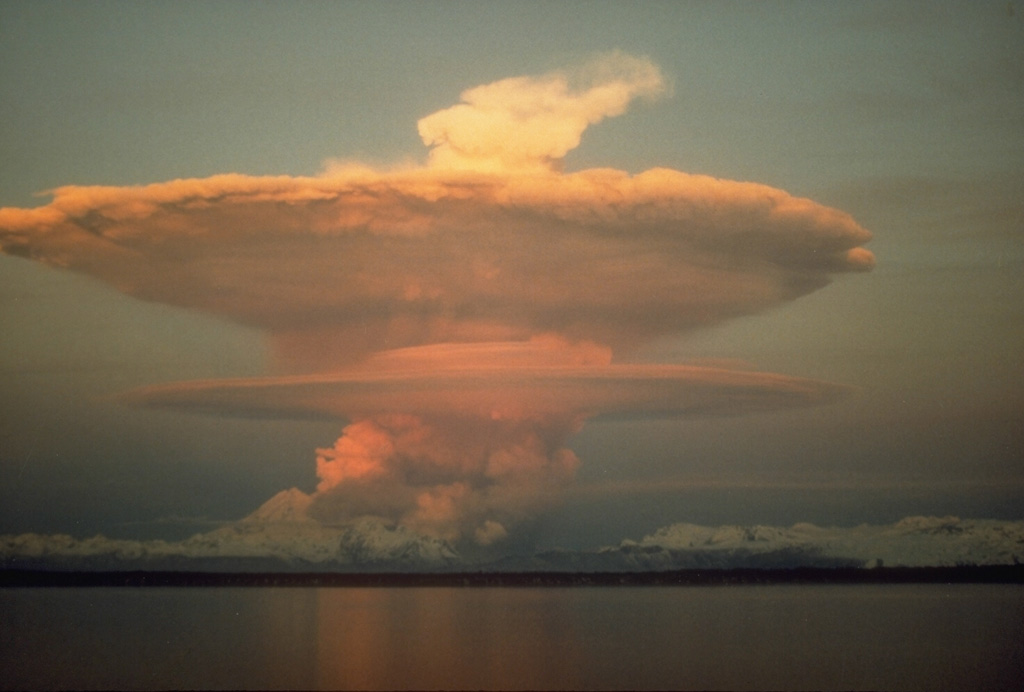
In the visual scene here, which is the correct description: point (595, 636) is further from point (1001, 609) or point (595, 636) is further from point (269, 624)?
point (1001, 609)

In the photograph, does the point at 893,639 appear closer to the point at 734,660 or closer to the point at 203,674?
the point at 734,660

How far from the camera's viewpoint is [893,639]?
4716cm

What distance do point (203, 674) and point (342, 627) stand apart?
103 feet

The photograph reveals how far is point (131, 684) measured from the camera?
26031 mm

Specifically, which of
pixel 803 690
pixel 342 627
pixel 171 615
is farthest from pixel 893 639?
pixel 171 615

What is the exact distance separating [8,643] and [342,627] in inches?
838

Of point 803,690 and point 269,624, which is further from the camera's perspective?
point 269,624

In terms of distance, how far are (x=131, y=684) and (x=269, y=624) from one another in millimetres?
36442

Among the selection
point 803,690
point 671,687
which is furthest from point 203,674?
point 803,690

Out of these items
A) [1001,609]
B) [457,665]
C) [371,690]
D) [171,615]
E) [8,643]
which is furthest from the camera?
[1001,609]

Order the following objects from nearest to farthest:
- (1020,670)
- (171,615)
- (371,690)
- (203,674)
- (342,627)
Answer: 1. (371,690)
2. (203,674)
3. (1020,670)
4. (342,627)
5. (171,615)

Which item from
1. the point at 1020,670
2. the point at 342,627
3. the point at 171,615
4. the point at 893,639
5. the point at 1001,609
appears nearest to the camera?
the point at 1020,670

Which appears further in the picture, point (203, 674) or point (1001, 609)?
point (1001, 609)

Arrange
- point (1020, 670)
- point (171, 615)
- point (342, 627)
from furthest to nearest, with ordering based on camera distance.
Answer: point (171, 615)
point (342, 627)
point (1020, 670)
